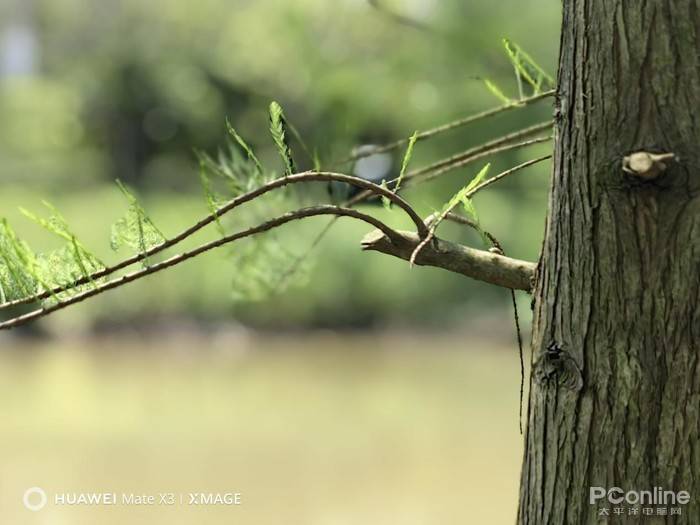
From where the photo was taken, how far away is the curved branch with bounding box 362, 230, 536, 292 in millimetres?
538

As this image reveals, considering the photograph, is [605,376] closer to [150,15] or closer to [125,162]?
[125,162]

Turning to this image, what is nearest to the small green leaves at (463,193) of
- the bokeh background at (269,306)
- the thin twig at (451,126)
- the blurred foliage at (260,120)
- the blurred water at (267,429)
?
the thin twig at (451,126)

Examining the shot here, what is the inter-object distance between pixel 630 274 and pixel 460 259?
10 cm

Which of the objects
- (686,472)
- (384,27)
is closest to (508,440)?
(686,472)

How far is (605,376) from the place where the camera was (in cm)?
51

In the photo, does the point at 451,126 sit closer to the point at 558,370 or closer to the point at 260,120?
the point at 558,370

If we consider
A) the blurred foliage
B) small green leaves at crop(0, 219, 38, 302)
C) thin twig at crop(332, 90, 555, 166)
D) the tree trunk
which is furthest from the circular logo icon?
the tree trunk

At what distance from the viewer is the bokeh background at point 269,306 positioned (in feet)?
8.17

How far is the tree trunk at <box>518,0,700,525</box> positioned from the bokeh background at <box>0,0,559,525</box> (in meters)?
0.36

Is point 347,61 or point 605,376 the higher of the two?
point 347,61

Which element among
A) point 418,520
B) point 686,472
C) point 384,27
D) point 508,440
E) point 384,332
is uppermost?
point 384,27

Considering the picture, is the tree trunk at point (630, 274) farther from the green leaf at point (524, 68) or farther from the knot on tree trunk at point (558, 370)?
the green leaf at point (524, 68)

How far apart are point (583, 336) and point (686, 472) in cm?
9

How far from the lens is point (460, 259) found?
1.81ft
